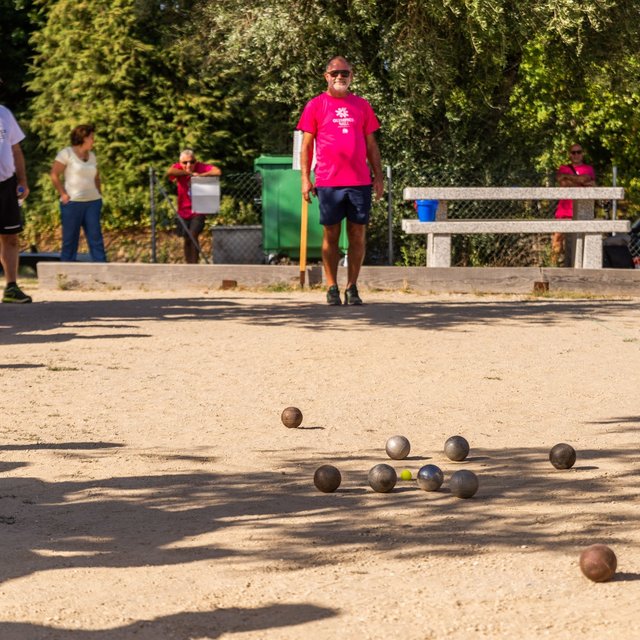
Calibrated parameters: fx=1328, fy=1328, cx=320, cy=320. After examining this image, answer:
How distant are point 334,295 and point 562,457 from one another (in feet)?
22.1

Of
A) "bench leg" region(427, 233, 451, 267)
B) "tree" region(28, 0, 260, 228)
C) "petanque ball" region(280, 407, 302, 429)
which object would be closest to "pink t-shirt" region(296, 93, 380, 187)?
"bench leg" region(427, 233, 451, 267)

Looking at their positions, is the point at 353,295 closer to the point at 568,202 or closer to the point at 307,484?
the point at 568,202

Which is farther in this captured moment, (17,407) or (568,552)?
(17,407)

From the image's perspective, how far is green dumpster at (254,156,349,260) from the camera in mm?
18156

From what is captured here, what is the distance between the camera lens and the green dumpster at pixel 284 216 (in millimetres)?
18156

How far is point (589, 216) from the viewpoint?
15.9 metres

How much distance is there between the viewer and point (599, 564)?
3912 mm

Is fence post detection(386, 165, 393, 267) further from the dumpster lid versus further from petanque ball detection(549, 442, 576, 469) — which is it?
petanque ball detection(549, 442, 576, 469)

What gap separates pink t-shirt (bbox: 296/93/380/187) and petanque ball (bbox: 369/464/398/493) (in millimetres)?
6786

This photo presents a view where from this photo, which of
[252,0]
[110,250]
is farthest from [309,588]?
[110,250]

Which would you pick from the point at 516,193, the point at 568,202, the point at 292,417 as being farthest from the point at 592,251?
the point at 292,417

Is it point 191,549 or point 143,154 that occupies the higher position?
point 143,154

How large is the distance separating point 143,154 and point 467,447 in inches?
660

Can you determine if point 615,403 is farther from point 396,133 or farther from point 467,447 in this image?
point 396,133
